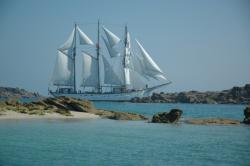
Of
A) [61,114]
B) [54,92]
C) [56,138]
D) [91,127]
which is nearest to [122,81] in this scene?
[54,92]

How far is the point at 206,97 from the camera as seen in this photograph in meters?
135

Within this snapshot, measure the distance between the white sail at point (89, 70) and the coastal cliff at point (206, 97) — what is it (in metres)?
14.7

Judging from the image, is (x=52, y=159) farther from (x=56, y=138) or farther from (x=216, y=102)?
(x=216, y=102)

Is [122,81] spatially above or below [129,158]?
above

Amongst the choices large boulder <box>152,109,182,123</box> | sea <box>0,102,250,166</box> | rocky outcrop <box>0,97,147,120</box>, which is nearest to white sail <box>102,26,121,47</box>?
rocky outcrop <box>0,97,147,120</box>

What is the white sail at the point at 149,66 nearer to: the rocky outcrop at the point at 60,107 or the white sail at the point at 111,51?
the white sail at the point at 111,51

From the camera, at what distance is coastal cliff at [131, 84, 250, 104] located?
122750mm

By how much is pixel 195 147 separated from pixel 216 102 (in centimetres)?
10713

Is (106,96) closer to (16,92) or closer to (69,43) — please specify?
(69,43)

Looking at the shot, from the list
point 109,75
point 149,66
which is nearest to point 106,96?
point 109,75

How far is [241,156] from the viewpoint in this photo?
2056 cm

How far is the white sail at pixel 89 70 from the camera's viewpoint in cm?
11132

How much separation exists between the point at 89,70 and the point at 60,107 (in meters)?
68.0

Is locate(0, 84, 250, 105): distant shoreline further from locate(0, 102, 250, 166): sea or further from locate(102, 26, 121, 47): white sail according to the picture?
locate(0, 102, 250, 166): sea
